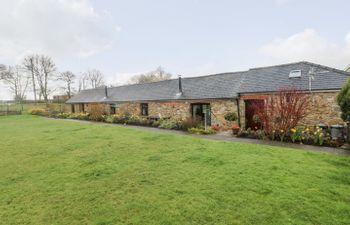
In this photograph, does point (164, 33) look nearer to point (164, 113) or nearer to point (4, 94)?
point (164, 113)

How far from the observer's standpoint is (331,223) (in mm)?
3232

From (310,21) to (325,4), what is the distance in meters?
1.63

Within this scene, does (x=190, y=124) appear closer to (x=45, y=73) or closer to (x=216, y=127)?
(x=216, y=127)

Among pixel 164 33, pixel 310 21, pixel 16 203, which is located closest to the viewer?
pixel 16 203

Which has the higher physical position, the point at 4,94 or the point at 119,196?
the point at 4,94

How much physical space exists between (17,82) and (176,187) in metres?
47.0

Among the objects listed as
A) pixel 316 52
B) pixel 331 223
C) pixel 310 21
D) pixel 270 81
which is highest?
pixel 310 21

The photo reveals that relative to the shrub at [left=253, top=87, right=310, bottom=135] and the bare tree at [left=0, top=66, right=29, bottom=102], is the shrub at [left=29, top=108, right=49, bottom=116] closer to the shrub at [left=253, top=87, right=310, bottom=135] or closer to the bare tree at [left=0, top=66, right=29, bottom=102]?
the bare tree at [left=0, top=66, right=29, bottom=102]

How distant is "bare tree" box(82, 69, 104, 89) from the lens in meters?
49.4

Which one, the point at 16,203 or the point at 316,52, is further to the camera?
the point at 316,52

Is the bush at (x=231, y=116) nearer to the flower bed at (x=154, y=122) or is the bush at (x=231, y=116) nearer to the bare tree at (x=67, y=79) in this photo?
the flower bed at (x=154, y=122)

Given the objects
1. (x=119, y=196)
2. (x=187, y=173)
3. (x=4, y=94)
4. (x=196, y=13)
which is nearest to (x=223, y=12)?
(x=196, y=13)

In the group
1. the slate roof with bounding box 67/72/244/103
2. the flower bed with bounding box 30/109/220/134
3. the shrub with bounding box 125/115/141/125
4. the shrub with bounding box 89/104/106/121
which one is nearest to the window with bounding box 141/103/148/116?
the slate roof with bounding box 67/72/244/103

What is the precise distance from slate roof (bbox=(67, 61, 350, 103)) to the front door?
63 cm
